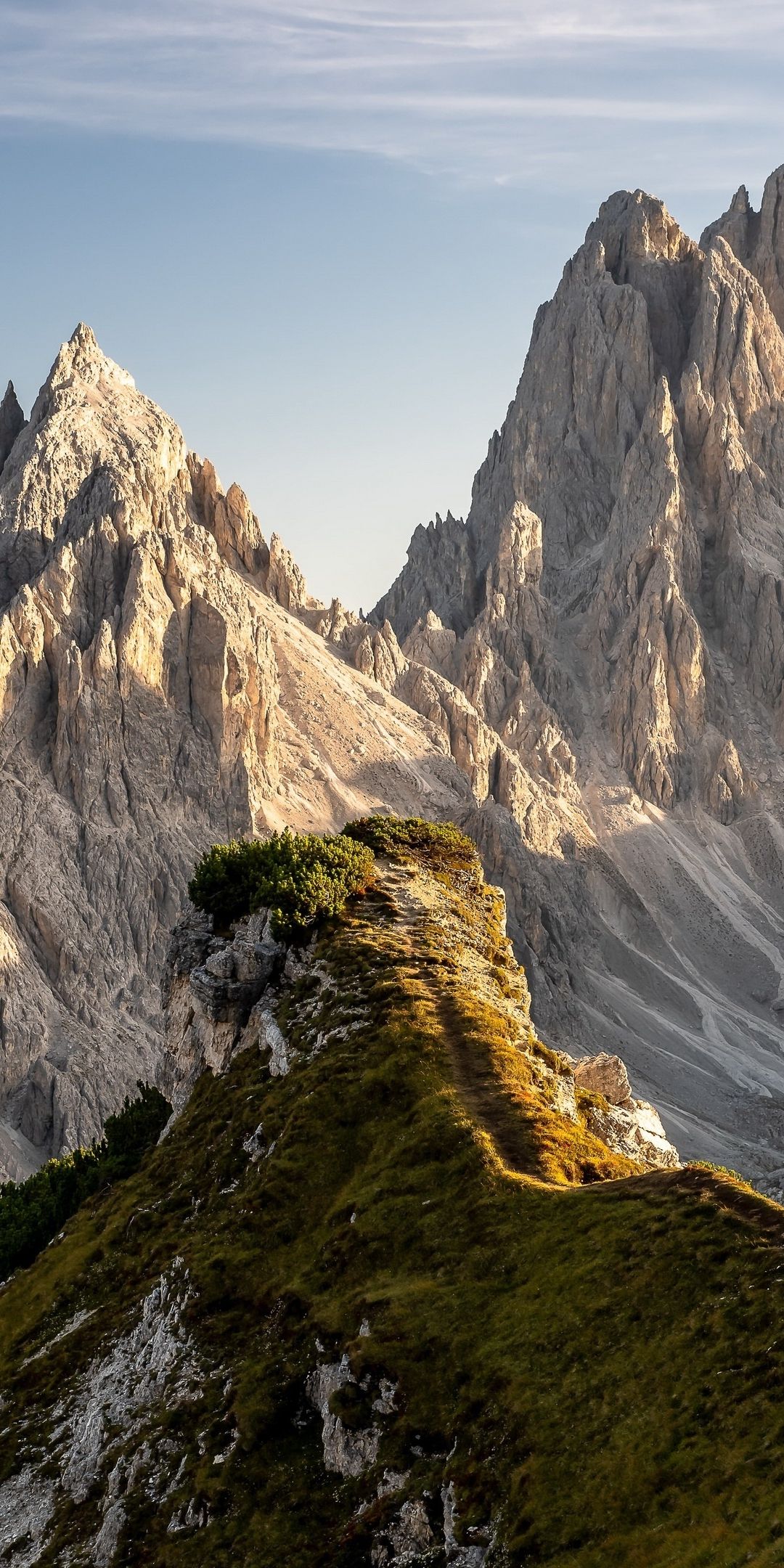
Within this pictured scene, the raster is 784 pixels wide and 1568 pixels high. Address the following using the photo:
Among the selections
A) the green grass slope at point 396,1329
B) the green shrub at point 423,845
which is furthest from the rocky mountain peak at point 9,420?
the green grass slope at point 396,1329

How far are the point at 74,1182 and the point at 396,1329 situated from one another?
86.1 ft

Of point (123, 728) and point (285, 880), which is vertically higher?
point (285, 880)

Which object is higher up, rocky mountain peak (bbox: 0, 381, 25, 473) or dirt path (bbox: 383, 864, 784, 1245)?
rocky mountain peak (bbox: 0, 381, 25, 473)

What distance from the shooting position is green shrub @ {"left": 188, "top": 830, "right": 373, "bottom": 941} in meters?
43.8

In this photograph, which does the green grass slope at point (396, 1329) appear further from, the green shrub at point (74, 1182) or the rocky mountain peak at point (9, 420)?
the rocky mountain peak at point (9, 420)

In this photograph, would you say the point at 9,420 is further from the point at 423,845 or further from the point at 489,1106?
the point at 489,1106

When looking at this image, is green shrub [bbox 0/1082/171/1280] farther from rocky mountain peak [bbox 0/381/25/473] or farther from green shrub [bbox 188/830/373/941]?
rocky mountain peak [bbox 0/381/25/473]

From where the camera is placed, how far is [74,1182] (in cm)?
4978

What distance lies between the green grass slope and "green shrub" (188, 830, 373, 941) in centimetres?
130

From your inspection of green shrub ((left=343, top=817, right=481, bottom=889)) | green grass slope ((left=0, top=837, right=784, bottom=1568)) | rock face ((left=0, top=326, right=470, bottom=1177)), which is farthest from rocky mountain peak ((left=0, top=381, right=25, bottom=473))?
green grass slope ((left=0, top=837, right=784, bottom=1568))

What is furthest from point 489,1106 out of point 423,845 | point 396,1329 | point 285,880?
point 423,845

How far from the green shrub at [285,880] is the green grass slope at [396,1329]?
A: 130 centimetres

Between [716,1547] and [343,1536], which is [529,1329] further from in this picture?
[716,1547]

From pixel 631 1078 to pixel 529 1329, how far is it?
140m
